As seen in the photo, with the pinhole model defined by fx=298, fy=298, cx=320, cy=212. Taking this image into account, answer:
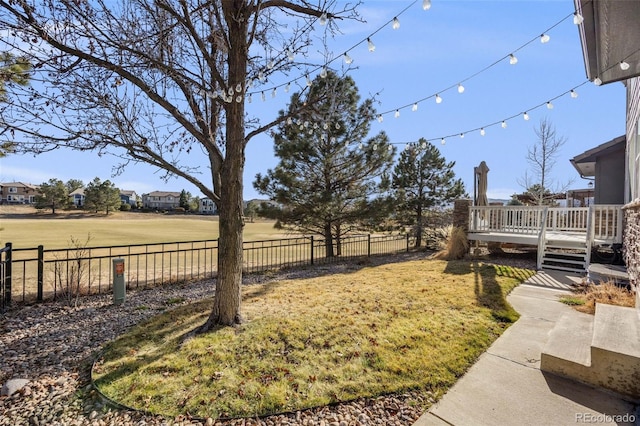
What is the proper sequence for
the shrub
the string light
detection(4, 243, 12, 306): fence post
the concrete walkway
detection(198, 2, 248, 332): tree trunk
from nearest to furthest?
the concrete walkway, the string light, detection(198, 2, 248, 332): tree trunk, detection(4, 243, 12, 306): fence post, the shrub

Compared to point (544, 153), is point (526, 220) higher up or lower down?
lower down

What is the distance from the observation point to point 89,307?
17.1 ft

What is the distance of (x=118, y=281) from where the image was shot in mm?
5336

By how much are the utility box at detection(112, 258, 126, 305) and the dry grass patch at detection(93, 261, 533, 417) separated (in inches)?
52.3

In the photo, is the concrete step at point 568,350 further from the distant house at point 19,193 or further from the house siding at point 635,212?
the distant house at point 19,193

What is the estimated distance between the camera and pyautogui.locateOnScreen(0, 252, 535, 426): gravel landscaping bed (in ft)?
7.77

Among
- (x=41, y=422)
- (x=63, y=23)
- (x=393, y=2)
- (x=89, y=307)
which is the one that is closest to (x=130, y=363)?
(x=41, y=422)

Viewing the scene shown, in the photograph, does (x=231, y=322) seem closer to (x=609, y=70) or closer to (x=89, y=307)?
(x=89, y=307)

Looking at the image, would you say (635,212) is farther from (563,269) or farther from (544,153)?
(544,153)

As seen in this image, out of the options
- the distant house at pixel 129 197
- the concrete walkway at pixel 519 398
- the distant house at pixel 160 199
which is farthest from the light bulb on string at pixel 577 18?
the distant house at pixel 160 199

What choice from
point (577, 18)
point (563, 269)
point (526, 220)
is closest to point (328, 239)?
point (526, 220)

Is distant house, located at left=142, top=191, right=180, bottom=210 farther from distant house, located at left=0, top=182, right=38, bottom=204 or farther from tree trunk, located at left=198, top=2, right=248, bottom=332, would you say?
tree trunk, located at left=198, top=2, right=248, bottom=332

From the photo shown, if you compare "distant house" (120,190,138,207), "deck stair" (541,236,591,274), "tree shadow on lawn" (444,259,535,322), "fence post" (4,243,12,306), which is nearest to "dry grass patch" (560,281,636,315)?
"tree shadow on lawn" (444,259,535,322)

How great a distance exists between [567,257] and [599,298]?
4359 mm
